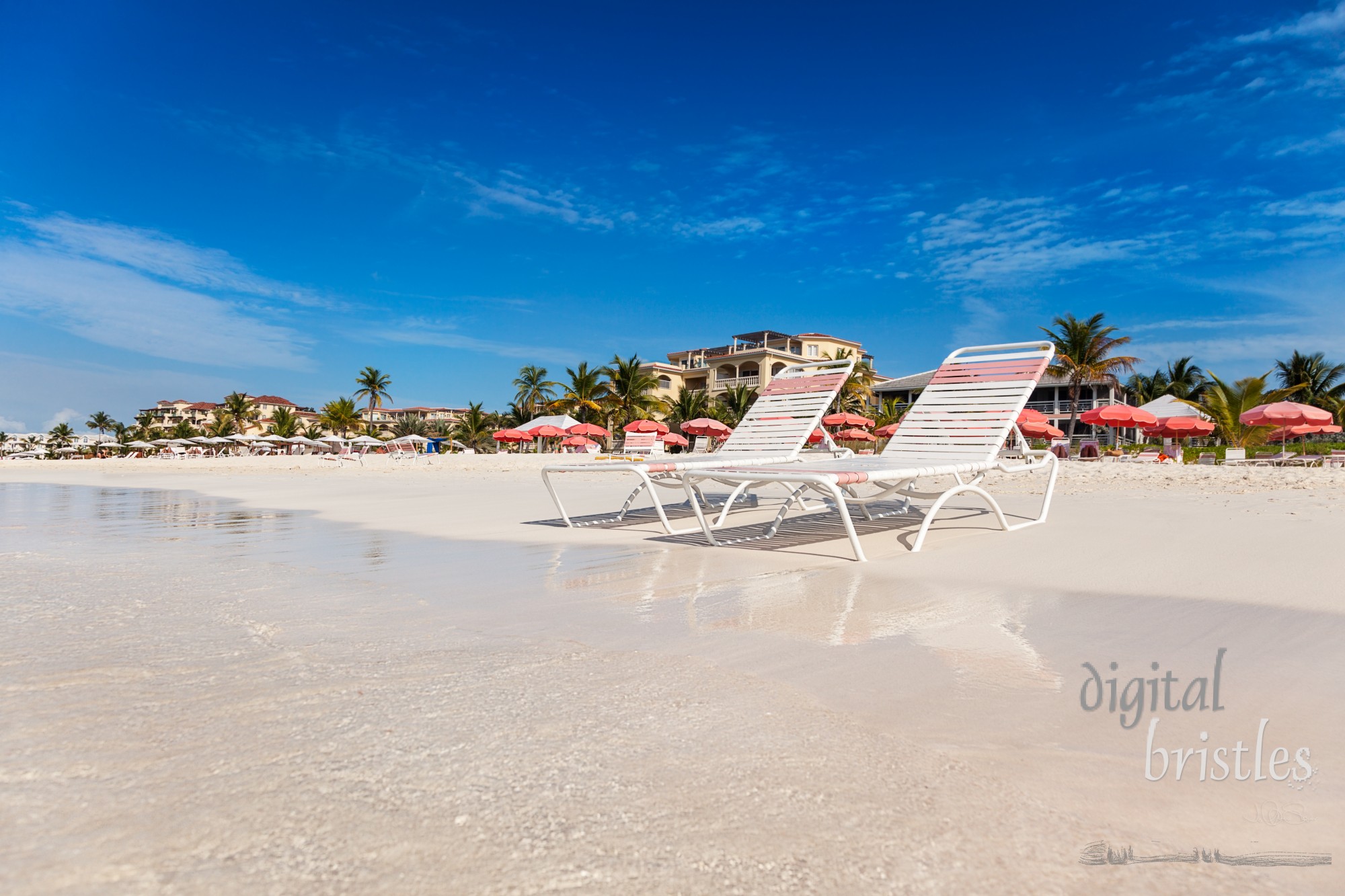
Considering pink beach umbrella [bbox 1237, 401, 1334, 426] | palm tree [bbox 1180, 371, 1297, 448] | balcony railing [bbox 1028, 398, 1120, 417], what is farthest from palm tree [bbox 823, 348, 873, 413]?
pink beach umbrella [bbox 1237, 401, 1334, 426]

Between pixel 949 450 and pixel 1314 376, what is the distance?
4612cm

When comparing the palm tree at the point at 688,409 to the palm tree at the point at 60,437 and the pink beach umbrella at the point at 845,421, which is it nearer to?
the pink beach umbrella at the point at 845,421

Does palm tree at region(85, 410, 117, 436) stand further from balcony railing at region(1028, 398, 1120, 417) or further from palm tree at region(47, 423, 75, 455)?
balcony railing at region(1028, 398, 1120, 417)

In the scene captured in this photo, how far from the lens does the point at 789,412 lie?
25.1 feet

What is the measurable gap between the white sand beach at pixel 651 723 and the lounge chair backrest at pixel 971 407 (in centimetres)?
165

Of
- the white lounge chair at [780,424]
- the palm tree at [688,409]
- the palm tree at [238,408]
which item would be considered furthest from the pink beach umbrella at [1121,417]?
the palm tree at [238,408]

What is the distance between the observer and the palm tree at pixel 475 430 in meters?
50.6

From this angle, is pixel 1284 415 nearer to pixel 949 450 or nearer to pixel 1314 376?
pixel 949 450

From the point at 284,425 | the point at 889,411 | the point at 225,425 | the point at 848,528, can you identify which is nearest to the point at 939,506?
the point at 848,528

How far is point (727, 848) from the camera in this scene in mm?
1419

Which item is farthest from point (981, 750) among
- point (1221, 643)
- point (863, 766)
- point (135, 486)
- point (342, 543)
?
point (135, 486)

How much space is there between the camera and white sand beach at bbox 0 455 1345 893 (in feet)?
4.54

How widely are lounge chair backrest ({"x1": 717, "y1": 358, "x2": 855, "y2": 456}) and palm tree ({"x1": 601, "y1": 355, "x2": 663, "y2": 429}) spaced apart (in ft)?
105

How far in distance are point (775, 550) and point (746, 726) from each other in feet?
9.97
